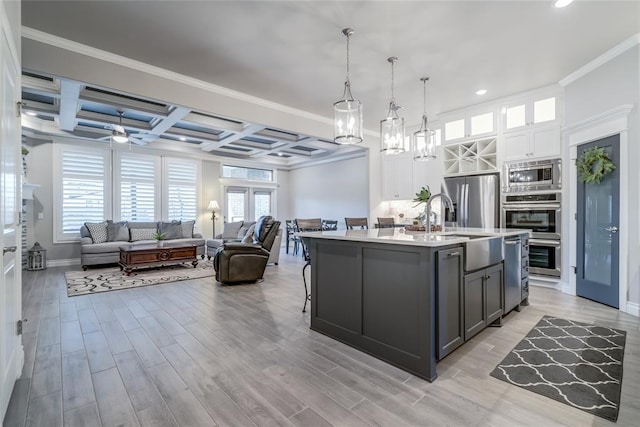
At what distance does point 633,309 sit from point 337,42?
4548 millimetres

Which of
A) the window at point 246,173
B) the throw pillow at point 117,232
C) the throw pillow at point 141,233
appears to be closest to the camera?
the throw pillow at point 117,232

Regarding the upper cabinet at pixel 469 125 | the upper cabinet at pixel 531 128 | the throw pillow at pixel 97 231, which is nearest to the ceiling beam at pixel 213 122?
the throw pillow at pixel 97 231

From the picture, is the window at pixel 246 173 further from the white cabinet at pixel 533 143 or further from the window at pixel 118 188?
the white cabinet at pixel 533 143

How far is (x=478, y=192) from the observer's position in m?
5.27

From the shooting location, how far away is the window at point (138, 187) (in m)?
7.39

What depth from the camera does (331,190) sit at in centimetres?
938

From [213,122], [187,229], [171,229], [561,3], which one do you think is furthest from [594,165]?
[171,229]

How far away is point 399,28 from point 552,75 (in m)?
2.73

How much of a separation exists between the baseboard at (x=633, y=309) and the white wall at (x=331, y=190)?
204 inches

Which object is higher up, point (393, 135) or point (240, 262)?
point (393, 135)

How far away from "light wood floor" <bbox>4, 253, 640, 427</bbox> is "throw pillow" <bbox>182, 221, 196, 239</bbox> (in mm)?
4125

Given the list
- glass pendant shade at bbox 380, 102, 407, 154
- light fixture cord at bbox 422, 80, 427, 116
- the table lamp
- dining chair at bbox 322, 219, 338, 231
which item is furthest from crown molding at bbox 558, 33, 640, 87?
the table lamp

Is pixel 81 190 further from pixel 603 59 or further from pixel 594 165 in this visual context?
pixel 603 59

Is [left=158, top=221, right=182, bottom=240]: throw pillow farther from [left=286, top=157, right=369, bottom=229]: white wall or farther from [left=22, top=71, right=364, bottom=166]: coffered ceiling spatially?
[left=286, top=157, right=369, bottom=229]: white wall
